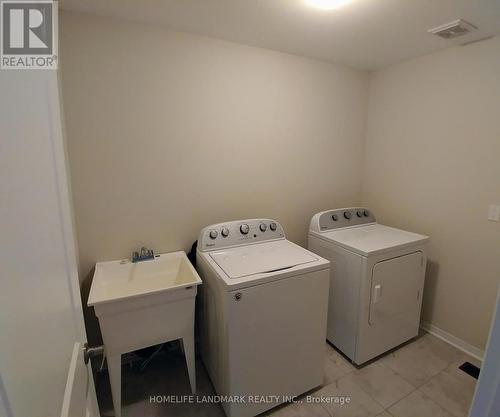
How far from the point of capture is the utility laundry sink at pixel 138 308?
4.56ft

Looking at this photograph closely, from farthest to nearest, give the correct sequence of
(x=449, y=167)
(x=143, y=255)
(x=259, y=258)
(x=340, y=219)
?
1. (x=340, y=219)
2. (x=449, y=167)
3. (x=143, y=255)
4. (x=259, y=258)

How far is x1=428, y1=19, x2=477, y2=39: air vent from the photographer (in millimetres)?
1589

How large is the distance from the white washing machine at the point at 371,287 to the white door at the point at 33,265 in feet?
5.52

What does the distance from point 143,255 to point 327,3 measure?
188 cm

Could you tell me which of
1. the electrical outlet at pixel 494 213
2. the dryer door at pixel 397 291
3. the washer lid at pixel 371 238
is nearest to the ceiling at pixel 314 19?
the electrical outlet at pixel 494 213

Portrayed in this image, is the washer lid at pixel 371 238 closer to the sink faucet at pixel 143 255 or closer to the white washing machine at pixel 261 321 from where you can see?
the white washing machine at pixel 261 321

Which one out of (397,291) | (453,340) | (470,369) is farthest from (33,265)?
(453,340)

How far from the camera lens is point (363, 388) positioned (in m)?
1.77

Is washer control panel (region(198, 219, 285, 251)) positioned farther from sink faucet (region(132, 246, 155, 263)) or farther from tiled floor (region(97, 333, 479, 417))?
tiled floor (region(97, 333, 479, 417))

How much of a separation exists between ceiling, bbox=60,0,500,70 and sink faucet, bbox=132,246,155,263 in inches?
57.8

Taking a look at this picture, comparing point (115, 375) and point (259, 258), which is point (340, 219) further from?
point (115, 375)

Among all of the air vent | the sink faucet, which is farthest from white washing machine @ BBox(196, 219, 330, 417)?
the air vent

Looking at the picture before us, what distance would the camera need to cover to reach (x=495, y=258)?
188cm

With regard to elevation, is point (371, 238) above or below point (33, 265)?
below
